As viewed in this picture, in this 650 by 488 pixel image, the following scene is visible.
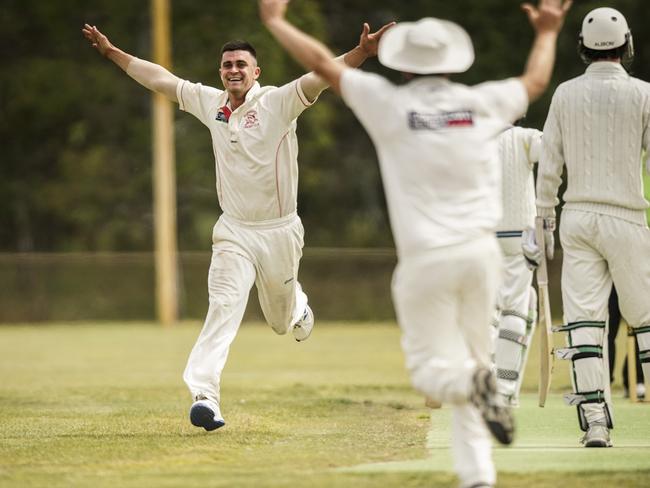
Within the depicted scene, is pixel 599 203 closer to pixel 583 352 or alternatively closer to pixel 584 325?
pixel 584 325

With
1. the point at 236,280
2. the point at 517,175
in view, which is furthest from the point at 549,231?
the point at 236,280

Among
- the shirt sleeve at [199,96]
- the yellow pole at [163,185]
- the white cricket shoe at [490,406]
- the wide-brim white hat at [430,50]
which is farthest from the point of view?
the yellow pole at [163,185]

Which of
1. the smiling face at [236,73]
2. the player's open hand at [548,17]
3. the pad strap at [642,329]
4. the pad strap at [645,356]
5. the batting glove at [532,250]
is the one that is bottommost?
the pad strap at [645,356]

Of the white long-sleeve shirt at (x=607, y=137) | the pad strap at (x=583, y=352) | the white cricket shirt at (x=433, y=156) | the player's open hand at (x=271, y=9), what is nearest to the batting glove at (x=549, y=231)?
the white long-sleeve shirt at (x=607, y=137)

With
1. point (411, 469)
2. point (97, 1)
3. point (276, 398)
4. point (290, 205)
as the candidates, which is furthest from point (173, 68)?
point (411, 469)

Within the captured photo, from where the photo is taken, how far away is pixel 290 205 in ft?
31.2

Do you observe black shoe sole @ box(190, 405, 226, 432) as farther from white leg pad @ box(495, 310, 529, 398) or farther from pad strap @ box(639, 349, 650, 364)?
pad strap @ box(639, 349, 650, 364)

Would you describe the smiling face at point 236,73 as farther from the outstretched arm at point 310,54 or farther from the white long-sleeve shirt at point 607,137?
the outstretched arm at point 310,54

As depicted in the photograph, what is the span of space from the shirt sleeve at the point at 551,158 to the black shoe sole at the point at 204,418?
242 centimetres

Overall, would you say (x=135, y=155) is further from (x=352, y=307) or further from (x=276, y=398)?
(x=276, y=398)

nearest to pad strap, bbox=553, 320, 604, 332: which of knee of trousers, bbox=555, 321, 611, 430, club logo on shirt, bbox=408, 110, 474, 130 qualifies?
knee of trousers, bbox=555, 321, 611, 430

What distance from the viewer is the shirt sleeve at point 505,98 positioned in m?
6.59

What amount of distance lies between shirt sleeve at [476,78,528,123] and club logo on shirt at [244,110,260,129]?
2833 mm

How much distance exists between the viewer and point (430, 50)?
21.5 feet
